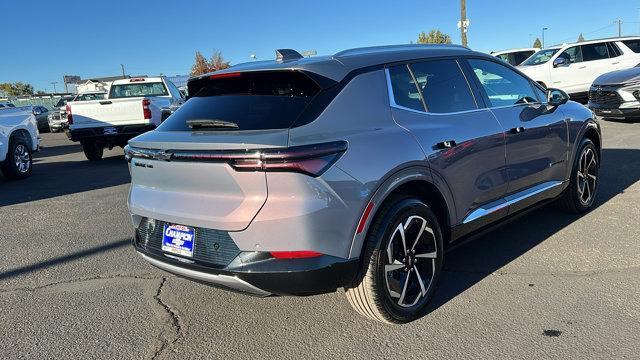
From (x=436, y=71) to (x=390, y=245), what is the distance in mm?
1454

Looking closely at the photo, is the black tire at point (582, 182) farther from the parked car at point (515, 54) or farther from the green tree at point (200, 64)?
the green tree at point (200, 64)

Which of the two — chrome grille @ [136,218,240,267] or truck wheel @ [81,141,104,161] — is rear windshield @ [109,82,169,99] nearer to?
truck wheel @ [81,141,104,161]

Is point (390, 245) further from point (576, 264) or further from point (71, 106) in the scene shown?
point (71, 106)

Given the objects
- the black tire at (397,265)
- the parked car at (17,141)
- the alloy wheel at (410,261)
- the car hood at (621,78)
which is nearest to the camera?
the black tire at (397,265)

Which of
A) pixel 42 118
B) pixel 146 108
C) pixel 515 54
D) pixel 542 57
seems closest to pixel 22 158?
pixel 146 108

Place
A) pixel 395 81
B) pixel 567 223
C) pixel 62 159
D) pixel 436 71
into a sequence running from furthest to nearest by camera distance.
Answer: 1. pixel 62 159
2. pixel 567 223
3. pixel 436 71
4. pixel 395 81

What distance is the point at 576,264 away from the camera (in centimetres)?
411

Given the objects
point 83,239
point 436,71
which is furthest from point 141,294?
point 436,71

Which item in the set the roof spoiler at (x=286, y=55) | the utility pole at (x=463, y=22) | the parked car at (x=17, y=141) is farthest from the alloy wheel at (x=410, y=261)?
the utility pole at (x=463, y=22)

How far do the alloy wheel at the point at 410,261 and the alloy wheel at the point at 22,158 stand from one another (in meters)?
8.90

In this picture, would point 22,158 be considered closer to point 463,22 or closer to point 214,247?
point 214,247

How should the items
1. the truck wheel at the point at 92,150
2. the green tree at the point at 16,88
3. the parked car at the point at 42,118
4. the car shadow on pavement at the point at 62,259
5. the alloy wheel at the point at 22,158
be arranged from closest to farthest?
the car shadow on pavement at the point at 62,259 < the alloy wheel at the point at 22,158 < the truck wheel at the point at 92,150 < the parked car at the point at 42,118 < the green tree at the point at 16,88

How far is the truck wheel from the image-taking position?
12336 mm

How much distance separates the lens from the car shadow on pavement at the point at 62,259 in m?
4.52
